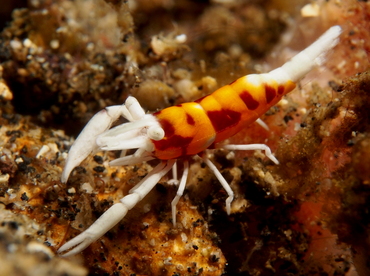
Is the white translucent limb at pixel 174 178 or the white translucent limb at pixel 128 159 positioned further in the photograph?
the white translucent limb at pixel 174 178

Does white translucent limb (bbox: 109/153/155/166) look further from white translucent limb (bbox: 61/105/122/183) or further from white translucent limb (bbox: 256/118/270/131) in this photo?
white translucent limb (bbox: 256/118/270/131)

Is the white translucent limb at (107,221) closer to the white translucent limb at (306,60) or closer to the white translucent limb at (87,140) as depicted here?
the white translucent limb at (87,140)

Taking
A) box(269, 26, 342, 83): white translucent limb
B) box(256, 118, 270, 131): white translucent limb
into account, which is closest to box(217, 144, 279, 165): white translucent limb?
box(256, 118, 270, 131): white translucent limb

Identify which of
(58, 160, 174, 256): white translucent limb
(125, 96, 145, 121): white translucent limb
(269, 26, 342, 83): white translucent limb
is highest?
(269, 26, 342, 83): white translucent limb

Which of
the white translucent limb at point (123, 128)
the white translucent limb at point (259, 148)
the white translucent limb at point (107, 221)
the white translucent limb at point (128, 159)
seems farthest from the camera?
the white translucent limb at point (259, 148)

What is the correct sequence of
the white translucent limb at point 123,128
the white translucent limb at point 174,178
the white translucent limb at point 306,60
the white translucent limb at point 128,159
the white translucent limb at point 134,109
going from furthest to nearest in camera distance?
1. the white translucent limb at point 306,60
2. the white translucent limb at point 174,178
3. the white translucent limb at point 134,109
4. the white translucent limb at point 128,159
5. the white translucent limb at point 123,128

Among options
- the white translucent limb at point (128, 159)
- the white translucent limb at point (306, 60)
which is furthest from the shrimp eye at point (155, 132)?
the white translucent limb at point (306, 60)

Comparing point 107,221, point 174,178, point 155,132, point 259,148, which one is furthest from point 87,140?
point 259,148
